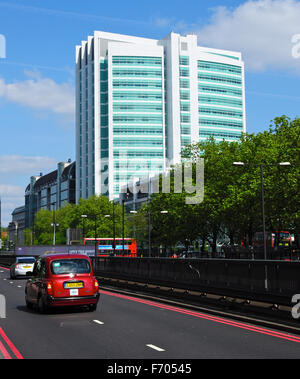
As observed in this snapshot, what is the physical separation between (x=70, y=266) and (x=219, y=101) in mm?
138396

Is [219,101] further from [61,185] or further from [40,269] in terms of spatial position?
[40,269]

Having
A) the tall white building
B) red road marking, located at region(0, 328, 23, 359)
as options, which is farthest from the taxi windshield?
the tall white building

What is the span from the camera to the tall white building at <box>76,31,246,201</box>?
14225cm

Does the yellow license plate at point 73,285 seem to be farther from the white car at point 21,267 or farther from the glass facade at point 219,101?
the glass facade at point 219,101

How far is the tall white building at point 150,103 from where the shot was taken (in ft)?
467

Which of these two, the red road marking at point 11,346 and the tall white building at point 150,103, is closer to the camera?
the red road marking at point 11,346

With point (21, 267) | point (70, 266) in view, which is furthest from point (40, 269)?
point (21, 267)

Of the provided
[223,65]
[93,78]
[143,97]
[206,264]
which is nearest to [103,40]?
[93,78]

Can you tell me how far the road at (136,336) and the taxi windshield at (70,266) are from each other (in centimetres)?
123

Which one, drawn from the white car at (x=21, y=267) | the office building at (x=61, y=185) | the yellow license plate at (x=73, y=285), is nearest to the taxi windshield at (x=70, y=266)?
the yellow license plate at (x=73, y=285)

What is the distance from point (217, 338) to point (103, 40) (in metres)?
148

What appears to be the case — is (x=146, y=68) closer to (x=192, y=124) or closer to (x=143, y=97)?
(x=143, y=97)

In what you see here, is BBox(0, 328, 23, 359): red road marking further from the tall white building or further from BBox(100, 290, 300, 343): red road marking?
the tall white building

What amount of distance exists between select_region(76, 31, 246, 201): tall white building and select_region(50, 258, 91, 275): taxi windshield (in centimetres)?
12607
